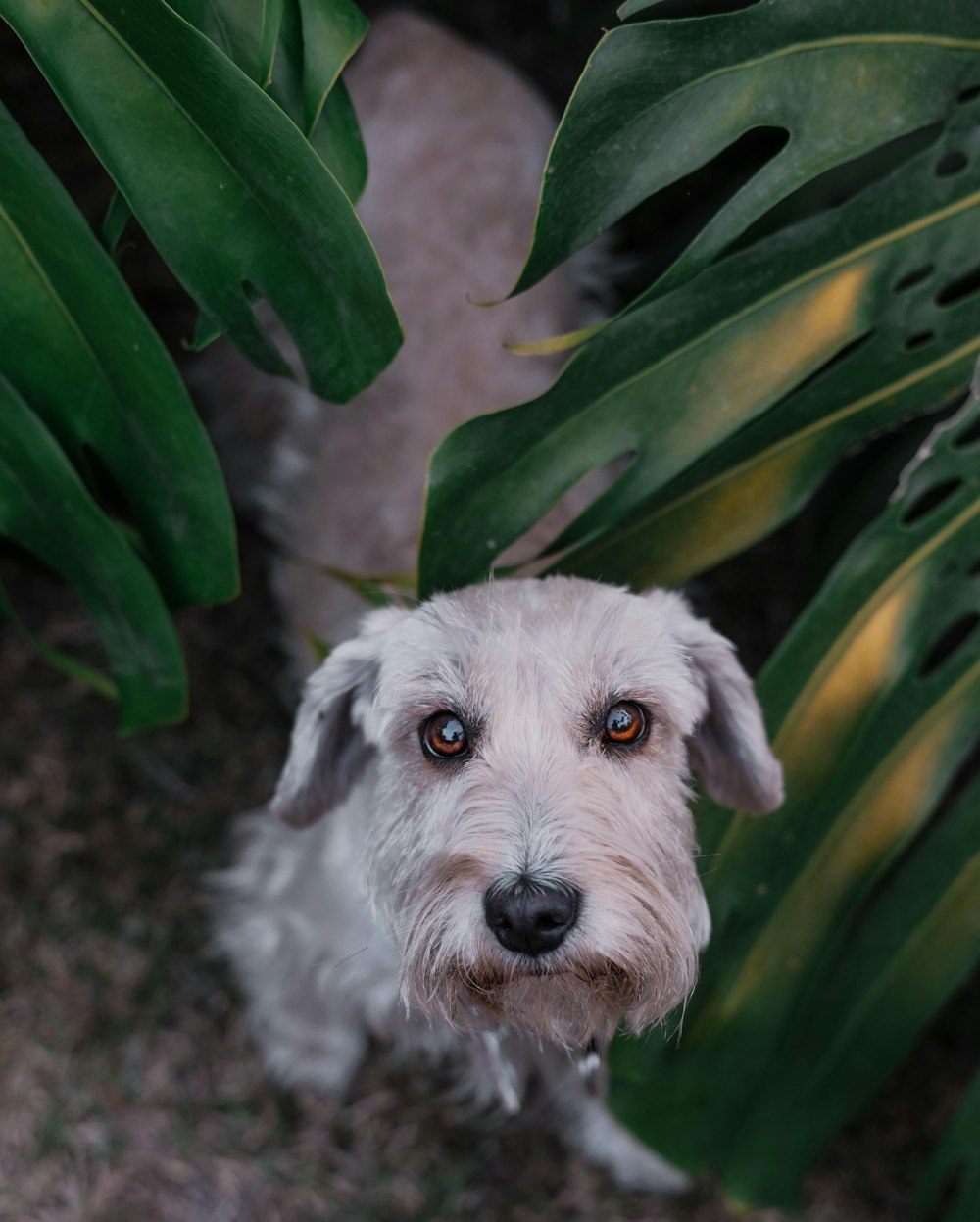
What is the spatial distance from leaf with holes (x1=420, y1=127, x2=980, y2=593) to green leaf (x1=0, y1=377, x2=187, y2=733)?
1.42 ft

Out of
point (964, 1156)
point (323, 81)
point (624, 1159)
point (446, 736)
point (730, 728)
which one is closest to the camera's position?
point (323, 81)

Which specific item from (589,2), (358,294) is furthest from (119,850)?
(589,2)

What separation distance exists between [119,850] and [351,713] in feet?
4.14

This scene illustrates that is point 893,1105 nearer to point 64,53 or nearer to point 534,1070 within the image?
point 534,1070

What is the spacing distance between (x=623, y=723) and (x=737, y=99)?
2.45 ft

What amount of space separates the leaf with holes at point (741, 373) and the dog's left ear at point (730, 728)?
206mm

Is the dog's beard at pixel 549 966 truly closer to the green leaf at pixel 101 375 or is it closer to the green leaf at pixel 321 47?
the green leaf at pixel 101 375

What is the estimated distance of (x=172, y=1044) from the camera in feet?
8.35

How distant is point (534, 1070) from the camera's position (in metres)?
2.45

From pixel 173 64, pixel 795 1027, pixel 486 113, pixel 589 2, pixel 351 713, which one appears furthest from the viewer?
pixel 589 2

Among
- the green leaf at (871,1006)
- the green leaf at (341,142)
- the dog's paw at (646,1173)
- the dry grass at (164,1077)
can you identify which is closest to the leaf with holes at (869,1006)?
the green leaf at (871,1006)

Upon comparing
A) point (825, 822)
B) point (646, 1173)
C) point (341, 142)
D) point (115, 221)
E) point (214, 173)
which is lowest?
point (646, 1173)

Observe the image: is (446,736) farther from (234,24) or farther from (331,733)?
(234,24)

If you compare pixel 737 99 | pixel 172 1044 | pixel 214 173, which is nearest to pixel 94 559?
pixel 214 173
